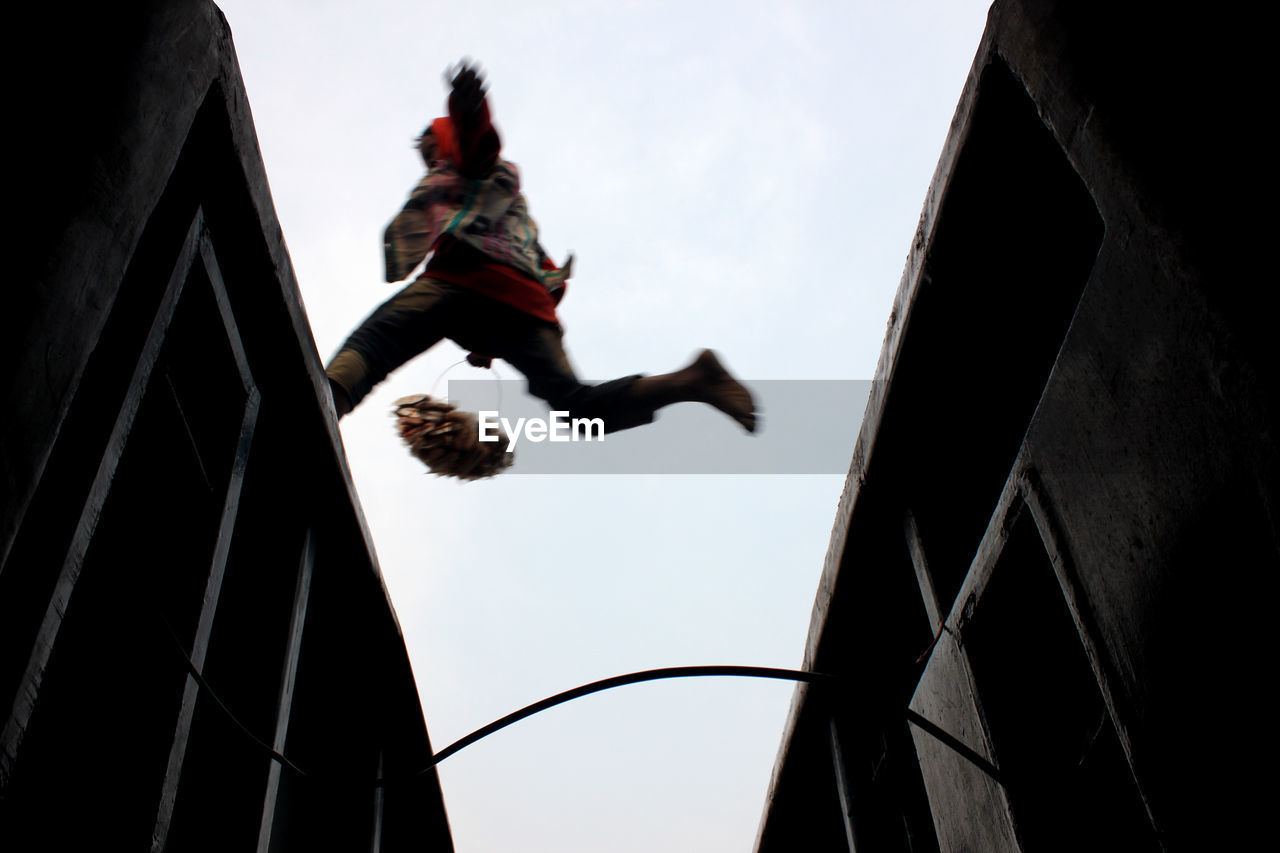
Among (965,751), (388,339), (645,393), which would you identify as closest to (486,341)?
(388,339)

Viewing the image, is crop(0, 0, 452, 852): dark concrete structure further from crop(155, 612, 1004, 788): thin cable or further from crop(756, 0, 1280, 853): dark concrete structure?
crop(756, 0, 1280, 853): dark concrete structure

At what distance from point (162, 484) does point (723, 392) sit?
236 centimetres

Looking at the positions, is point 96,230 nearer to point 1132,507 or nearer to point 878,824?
point 1132,507

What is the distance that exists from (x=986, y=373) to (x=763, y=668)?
4.19 feet

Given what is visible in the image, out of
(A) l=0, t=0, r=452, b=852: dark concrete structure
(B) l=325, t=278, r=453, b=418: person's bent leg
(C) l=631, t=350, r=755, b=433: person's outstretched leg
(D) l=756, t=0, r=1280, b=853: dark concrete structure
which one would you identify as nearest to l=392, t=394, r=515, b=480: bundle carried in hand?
(B) l=325, t=278, r=453, b=418: person's bent leg

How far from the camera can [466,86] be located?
13.0 feet

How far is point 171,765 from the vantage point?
215cm

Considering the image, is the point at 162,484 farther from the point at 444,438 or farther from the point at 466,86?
the point at 466,86

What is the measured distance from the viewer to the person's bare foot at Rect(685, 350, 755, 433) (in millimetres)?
4113

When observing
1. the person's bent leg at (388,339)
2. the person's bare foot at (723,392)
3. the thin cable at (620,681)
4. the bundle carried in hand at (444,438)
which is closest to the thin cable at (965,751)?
the thin cable at (620,681)

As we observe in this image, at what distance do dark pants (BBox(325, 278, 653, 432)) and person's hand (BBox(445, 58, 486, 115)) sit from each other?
2.58 feet

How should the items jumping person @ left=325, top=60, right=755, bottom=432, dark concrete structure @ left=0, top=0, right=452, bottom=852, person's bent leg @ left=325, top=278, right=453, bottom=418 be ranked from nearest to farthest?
1. dark concrete structure @ left=0, top=0, right=452, bottom=852
2. person's bent leg @ left=325, top=278, right=453, bottom=418
3. jumping person @ left=325, top=60, right=755, bottom=432

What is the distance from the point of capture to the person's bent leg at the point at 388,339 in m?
3.53

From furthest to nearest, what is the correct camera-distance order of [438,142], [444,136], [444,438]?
[438,142] < [444,136] < [444,438]
